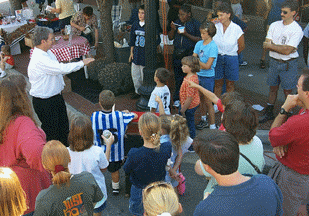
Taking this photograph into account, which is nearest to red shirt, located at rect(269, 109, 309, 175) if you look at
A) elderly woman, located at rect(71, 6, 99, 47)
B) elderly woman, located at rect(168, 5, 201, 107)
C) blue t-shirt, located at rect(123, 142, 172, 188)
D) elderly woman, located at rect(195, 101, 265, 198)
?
elderly woman, located at rect(195, 101, 265, 198)

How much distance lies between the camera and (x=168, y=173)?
11.4ft

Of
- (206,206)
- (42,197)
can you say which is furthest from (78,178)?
(206,206)

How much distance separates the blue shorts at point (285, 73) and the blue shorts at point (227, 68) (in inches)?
22.4

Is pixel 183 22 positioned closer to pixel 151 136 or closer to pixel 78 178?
pixel 151 136

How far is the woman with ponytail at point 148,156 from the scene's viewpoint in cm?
294

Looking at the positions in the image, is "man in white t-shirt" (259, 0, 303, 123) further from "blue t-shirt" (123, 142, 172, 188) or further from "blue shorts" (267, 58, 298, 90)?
"blue t-shirt" (123, 142, 172, 188)

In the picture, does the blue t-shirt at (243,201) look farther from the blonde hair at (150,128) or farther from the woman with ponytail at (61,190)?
the blonde hair at (150,128)

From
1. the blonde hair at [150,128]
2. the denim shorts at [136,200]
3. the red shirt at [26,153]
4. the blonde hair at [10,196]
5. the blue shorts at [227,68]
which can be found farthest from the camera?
the blue shorts at [227,68]

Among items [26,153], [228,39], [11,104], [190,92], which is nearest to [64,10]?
[228,39]

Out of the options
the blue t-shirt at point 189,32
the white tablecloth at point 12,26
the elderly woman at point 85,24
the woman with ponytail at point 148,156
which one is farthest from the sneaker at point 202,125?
the white tablecloth at point 12,26

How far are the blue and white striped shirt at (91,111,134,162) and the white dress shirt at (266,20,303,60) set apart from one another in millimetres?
2683

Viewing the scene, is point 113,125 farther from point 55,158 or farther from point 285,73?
point 285,73

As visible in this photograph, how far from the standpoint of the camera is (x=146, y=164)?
299cm

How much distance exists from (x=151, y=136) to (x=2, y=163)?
4.22 ft
